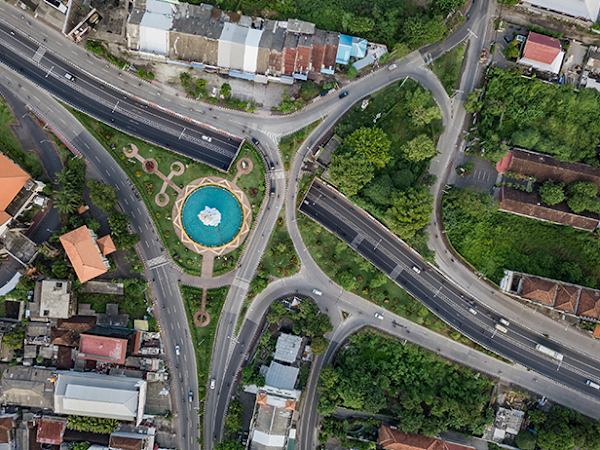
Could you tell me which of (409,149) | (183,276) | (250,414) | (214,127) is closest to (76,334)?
(183,276)

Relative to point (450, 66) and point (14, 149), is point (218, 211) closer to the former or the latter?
point (14, 149)

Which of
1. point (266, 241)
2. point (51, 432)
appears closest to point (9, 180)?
point (51, 432)

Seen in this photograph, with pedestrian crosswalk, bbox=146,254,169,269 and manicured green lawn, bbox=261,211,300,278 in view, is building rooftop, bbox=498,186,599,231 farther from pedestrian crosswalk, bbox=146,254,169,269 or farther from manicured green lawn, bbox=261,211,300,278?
pedestrian crosswalk, bbox=146,254,169,269

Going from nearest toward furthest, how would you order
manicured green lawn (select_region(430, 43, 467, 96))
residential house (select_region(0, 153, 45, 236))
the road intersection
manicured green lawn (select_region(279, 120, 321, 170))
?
residential house (select_region(0, 153, 45, 236))
the road intersection
manicured green lawn (select_region(279, 120, 321, 170))
manicured green lawn (select_region(430, 43, 467, 96))

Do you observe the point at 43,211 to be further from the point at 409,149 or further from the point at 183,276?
the point at 409,149

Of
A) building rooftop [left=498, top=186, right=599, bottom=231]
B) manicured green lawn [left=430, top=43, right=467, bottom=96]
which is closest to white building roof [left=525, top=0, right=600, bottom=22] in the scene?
manicured green lawn [left=430, top=43, right=467, bottom=96]

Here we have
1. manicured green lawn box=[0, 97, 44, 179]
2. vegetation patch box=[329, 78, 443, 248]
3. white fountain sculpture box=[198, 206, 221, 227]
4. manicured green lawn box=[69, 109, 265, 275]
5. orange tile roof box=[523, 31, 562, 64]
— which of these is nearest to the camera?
vegetation patch box=[329, 78, 443, 248]
